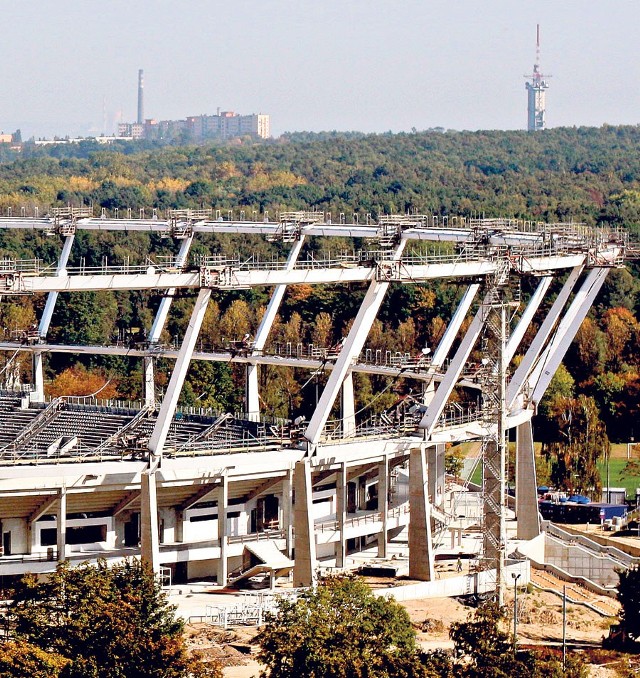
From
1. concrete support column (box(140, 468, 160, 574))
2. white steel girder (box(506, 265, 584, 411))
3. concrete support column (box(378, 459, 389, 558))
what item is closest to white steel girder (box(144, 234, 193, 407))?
white steel girder (box(506, 265, 584, 411))

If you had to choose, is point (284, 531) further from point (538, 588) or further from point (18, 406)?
point (18, 406)

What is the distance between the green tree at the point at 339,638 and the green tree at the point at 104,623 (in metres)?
2.11

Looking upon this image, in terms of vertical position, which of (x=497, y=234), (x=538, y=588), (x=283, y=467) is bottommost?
(x=538, y=588)

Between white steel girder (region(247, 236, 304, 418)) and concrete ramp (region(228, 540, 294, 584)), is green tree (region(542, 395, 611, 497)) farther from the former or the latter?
concrete ramp (region(228, 540, 294, 584))

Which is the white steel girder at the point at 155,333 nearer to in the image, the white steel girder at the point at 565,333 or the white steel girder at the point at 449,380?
the white steel girder at the point at 565,333

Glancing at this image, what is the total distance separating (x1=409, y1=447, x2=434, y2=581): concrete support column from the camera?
60.1m

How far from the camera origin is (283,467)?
57.9m

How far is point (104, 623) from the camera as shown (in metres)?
44.1

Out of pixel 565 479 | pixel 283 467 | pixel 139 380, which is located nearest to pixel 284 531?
pixel 283 467

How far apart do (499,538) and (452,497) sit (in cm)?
1069

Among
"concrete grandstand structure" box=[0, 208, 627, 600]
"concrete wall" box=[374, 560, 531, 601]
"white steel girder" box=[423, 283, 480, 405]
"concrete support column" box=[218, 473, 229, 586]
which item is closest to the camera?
"concrete grandstand structure" box=[0, 208, 627, 600]

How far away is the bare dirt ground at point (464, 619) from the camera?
50562 millimetres

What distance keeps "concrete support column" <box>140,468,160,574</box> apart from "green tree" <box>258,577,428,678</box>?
750 cm

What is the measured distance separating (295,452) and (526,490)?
610 inches
